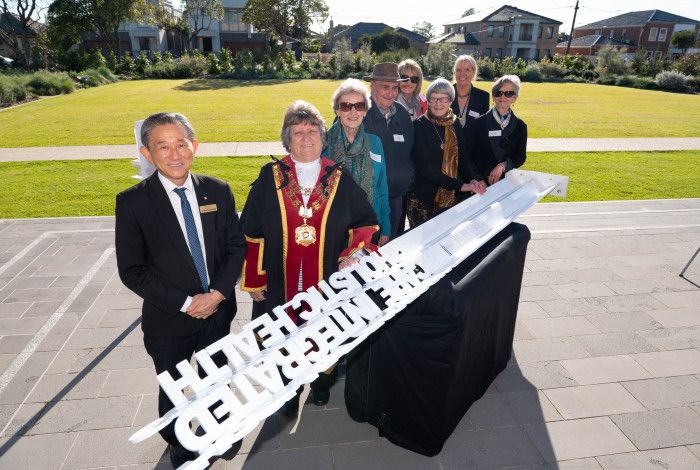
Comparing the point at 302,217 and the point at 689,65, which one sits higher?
the point at 689,65

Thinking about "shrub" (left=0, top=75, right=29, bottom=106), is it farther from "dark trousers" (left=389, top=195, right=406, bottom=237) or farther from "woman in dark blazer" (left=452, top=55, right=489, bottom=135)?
"dark trousers" (left=389, top=195, right=406, bottom=237)

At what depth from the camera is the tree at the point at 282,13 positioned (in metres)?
44.0

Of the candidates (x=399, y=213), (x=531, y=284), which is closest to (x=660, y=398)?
(x=531, y=284)

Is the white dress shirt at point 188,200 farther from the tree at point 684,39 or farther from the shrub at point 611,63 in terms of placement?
the tree at point 684,39

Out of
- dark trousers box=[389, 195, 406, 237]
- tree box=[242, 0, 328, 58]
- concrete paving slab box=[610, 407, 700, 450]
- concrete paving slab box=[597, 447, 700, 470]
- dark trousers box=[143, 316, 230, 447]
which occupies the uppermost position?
tree box=[242, 0, 328, 58]

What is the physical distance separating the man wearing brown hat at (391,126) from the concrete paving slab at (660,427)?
8.56ft

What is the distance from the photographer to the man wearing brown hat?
400 cm

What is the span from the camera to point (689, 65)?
116 feet

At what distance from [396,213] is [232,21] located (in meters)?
64.7

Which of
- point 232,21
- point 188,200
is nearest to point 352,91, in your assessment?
point 188,200

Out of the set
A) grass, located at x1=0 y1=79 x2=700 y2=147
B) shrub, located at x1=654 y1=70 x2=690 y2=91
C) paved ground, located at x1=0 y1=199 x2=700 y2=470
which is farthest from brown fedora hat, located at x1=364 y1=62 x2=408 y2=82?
shrub, located at x1=654 y1=70 x2=690 y2=91

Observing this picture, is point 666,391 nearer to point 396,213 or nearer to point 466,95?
point 396,213

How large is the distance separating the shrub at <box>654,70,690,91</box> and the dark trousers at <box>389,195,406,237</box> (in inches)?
1499

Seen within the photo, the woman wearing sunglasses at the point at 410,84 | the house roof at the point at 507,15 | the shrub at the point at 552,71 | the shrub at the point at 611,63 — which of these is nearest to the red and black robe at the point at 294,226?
the woman wearing sunglasses at the point at 410,84
